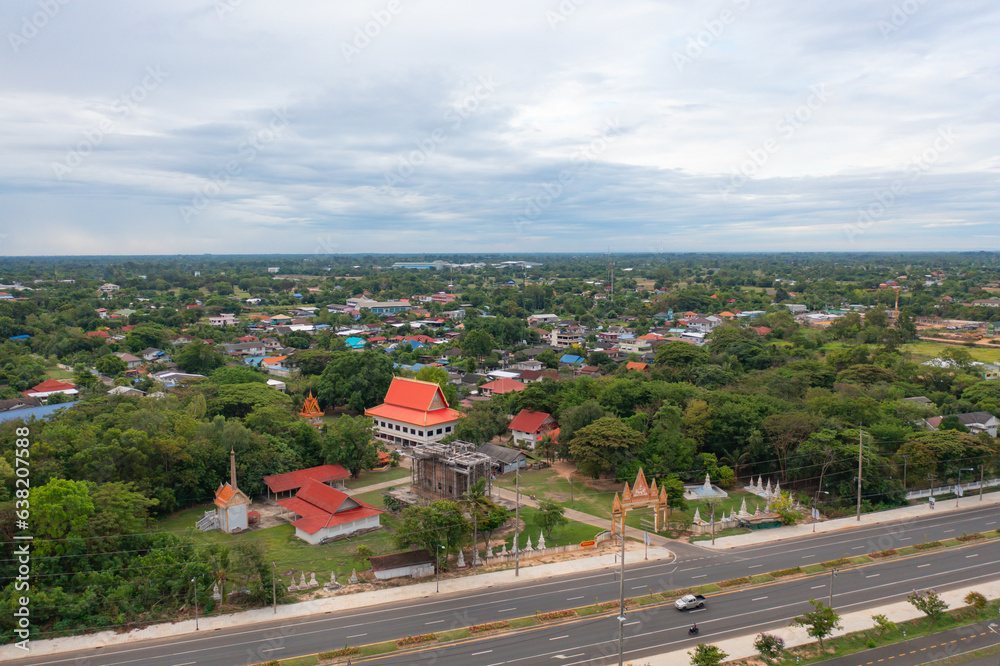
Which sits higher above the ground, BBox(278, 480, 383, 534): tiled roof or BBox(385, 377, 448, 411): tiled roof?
BBox(385, 377, 448, 411): tiled roof

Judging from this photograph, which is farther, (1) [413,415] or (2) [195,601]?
(1) [413,415]

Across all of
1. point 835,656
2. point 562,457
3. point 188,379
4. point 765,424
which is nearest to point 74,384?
point 188,379

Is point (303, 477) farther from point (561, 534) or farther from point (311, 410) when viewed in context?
point (561, 534)

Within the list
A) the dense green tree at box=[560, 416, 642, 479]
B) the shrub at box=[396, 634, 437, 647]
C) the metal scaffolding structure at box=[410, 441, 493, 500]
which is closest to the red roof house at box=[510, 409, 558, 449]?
the dense green tree at box=[560, 416, 642, 479]

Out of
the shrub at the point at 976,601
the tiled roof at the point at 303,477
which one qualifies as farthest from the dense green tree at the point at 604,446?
the shrub at the point at 976,601

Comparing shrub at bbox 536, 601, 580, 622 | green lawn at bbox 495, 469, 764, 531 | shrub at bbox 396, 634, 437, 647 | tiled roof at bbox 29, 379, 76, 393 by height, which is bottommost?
green lawn at bbox 495, 469, 764, 531

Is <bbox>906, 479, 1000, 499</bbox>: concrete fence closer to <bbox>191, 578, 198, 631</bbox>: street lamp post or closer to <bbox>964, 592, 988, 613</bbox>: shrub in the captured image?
<bbox>964, 592, 988, 613</bbox>: shrub

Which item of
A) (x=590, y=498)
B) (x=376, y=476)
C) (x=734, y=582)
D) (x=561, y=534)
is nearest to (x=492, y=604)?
(x=561, y=534)
